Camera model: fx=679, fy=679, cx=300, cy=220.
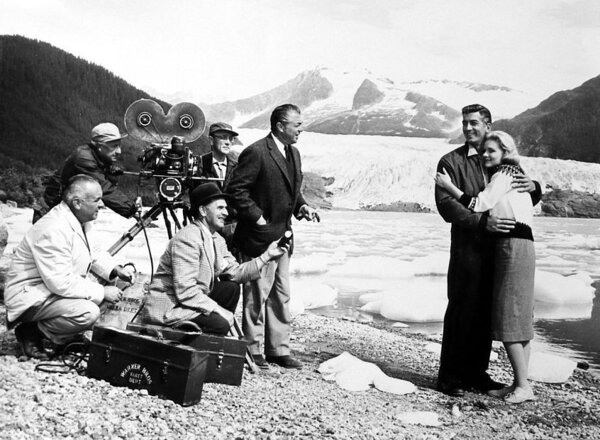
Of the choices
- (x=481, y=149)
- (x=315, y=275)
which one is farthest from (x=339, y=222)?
(x=481, y=149)

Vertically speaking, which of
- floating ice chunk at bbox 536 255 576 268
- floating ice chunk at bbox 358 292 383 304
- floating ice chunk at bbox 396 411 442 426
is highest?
floating ice chunk at bbox 536 255 576 268

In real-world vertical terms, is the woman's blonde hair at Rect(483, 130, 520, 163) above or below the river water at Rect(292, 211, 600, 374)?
above

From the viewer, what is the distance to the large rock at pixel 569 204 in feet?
13.5

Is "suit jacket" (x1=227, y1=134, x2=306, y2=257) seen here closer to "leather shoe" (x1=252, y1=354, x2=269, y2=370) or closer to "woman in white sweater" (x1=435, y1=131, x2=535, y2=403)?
"leather shoe" (x1=252, y1=354, x2=269, y2=370)

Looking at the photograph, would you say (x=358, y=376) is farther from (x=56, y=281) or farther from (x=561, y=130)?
(x=561, y=130)

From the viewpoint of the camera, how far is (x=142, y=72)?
4840mm

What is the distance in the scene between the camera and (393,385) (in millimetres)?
3240

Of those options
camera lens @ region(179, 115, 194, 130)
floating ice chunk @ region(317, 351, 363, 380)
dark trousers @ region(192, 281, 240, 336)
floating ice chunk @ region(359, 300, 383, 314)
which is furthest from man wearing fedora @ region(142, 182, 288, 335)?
floating ice chunk @ region(359, 300, 383, 314)

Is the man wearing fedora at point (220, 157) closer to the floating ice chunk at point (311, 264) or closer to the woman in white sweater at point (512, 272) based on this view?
the floating ice chunk at point (311, 264)

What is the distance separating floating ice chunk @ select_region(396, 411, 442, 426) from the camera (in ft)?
9.12

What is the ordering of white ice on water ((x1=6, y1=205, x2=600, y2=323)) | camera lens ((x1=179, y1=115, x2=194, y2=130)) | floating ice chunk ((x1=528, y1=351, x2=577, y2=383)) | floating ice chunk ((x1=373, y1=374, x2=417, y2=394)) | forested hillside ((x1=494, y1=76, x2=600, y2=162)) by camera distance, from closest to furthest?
floating ice chunk ((x1=373, y1=374, x2=417, y2=394)) < floating ice chunk ((x1=528, y1=351, x2=577, y2=383)) < white ice on water ((x1=6, y1=205, x2=600, y2=323)) < forested hillside ((x1=494, y1=76, x2=600, y2=162)) < camera lens ((x1=179, y1=115, x2=194, y2=130))

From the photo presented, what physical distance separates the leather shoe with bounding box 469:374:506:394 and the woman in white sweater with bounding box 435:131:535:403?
0.16ft

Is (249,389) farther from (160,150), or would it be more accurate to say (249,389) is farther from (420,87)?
(420,87)

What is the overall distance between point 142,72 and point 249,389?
2.78 metres
